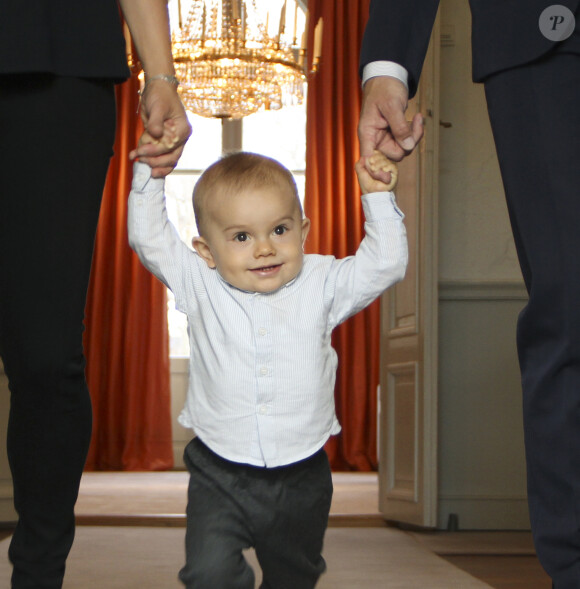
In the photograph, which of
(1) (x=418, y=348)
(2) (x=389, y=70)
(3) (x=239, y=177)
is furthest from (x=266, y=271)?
(1) (x=418, y=348)

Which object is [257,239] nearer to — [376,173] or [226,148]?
[376,173]

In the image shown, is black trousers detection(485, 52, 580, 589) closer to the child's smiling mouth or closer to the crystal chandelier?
the child's smiling mouth

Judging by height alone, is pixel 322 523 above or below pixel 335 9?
below

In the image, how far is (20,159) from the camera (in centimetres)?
155

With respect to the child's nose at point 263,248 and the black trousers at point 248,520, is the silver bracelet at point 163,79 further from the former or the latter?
the black trousers at point 248,520

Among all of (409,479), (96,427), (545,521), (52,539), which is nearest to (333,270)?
(545,521)

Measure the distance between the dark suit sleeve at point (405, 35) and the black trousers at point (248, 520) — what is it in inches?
26.6

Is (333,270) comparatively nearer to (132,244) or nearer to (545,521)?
(132,244)

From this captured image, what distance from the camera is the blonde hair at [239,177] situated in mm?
1447

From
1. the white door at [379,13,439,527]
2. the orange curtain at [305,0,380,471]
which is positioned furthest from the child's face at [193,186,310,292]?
the orange curtain at [305,0,380,471]

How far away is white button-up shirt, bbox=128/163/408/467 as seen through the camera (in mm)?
1414

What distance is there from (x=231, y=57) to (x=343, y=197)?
244 cm

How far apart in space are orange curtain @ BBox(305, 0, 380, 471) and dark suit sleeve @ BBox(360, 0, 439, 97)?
5172 mm

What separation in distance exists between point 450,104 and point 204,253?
2.73 meters
